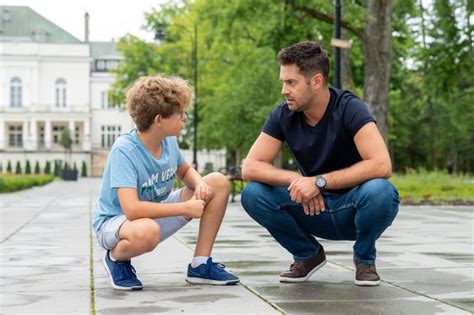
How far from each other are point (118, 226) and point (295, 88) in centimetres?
136

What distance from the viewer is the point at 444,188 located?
24.7 metres

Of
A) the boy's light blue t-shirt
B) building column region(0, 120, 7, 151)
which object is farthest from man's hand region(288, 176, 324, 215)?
building column region(0, 120, 7, 151)

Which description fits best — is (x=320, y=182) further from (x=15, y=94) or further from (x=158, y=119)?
(x=15, y=94)

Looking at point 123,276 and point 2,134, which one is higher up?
point 123,276

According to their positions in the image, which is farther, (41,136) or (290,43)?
(41,136)

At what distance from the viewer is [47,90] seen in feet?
343

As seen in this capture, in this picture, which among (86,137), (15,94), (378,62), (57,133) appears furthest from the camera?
(15,94)

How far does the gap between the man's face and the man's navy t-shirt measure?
0.57ft

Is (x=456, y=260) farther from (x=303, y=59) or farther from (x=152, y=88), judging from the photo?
(x=152, y=88)

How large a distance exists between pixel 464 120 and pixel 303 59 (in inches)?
1632

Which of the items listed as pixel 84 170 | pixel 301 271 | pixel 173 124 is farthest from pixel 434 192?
pixel 84 170

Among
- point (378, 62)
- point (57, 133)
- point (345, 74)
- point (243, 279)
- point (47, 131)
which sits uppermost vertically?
point (378, 62)

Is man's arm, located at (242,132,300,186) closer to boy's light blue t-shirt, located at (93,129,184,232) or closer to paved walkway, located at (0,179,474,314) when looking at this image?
boy's light blue t-shirt, located at (93,129,184,232)

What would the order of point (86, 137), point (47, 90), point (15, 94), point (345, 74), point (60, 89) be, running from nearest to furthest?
point (345, 74), point (86, 137), point (15, 94), point (47, 90), point (60, 89)
